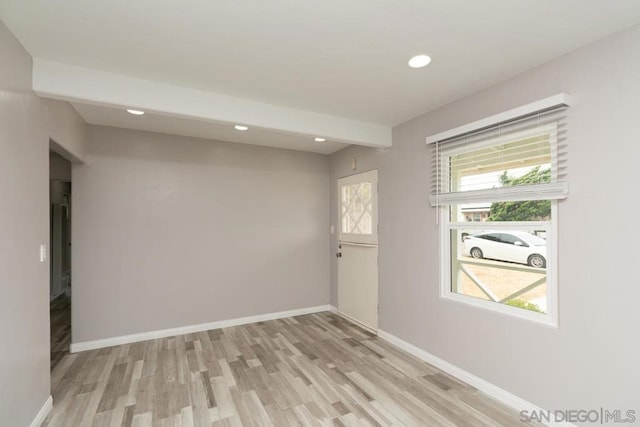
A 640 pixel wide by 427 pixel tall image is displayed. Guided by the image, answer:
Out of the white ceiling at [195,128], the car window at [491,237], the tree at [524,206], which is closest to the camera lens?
the tree at [524,206]

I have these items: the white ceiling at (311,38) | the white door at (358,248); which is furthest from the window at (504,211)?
the white door at (358,248)

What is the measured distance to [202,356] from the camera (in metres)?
3.03

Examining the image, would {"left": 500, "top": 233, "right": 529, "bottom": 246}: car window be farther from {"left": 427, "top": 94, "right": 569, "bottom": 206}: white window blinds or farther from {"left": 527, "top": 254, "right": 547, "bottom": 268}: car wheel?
{"left": 427, "top": 94, "right": 569, "bottom": 206}: white window blinds

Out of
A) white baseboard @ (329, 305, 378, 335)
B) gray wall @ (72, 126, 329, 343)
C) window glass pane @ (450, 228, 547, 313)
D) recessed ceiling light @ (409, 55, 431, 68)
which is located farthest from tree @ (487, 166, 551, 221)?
gray wall @ (72, 126, 329, 343)

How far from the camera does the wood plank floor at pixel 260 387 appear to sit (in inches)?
82.0

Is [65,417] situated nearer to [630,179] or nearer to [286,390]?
[286,390]

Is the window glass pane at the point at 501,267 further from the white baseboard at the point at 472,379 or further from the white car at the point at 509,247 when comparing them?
the white baseboard at the point at 472,379

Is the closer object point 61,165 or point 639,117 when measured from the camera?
point 639,117

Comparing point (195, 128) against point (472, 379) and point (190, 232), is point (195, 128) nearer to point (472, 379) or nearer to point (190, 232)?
Answer: point (190, 232)

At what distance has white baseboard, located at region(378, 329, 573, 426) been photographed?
2.12 m

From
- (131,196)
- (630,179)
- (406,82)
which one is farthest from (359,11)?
(131,196)

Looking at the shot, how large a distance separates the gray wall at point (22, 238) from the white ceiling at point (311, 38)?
24 cm

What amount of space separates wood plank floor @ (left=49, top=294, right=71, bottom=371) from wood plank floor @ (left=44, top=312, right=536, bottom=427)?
192 millimetres

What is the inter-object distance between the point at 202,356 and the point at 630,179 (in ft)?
12.1
